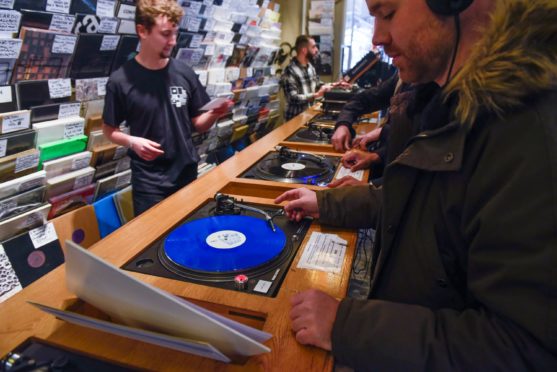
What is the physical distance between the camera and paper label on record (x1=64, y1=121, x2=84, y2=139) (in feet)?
6.88

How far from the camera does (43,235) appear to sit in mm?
2102

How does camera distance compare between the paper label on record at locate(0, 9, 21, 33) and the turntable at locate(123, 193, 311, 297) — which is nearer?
the turntable at locate(123, 193, 311, 297)

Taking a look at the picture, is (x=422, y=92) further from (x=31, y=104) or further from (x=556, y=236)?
(x=31, y=104)

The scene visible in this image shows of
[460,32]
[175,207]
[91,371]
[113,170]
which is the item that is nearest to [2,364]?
[91,371]

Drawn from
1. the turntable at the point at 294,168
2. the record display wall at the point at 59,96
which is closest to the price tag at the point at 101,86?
the record display wall at the point at 59,96

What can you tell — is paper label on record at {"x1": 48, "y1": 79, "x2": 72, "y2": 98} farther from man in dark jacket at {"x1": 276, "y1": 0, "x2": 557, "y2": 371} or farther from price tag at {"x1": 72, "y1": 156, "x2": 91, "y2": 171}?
man in dark jacket at {"x1": 276, "y1": 0, "x2": 557, "y2": 371}

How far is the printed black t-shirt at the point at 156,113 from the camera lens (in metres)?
1.99

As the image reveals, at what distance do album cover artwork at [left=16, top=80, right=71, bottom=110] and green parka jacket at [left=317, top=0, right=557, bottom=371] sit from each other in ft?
6.14

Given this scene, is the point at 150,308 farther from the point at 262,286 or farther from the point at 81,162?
the point at 81,162

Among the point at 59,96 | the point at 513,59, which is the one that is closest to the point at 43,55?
the point at 59,96

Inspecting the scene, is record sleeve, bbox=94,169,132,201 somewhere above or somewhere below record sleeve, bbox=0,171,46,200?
below

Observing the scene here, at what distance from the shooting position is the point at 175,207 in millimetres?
1265

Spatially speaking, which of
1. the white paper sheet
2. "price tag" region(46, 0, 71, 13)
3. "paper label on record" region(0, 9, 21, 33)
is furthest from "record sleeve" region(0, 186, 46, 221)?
the white paper sheet

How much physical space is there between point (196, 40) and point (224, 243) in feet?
8.35
